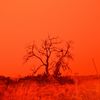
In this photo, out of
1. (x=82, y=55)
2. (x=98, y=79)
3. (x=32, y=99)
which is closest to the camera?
(x=32, y=99)

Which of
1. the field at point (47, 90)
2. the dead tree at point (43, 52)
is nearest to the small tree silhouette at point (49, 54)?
the dead tree at point (43, 52)

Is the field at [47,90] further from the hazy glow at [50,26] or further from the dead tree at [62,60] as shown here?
the hazy glow at [50,26]

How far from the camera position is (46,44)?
9.02ft

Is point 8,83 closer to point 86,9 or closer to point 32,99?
point 32,99

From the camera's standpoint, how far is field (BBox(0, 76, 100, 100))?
249 centimetres

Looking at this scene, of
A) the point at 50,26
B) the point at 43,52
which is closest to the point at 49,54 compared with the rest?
the point at 43,52

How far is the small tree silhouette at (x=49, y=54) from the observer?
8.89ft

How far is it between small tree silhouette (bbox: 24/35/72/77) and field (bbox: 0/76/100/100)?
182 millimetres

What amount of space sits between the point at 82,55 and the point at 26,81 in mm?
578

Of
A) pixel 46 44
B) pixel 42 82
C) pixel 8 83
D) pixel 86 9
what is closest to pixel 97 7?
pixel 86 9

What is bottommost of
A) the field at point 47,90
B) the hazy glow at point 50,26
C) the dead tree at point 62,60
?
the field at point 47,90

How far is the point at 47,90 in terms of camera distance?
2535 mm

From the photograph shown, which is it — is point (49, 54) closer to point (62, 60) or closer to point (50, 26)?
point (62, 60)

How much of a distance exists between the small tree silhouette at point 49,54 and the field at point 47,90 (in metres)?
0.18
